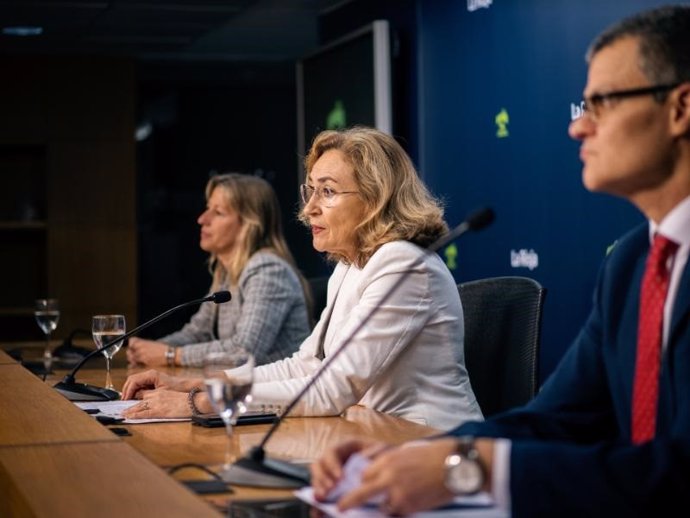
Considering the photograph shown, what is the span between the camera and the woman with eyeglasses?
2.67 meters

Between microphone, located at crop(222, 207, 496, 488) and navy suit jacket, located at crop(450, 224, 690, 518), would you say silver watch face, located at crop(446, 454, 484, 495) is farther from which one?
microphone, located at crop(222, 207, 496, 488)

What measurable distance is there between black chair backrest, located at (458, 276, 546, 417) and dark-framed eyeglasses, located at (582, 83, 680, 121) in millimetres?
1169

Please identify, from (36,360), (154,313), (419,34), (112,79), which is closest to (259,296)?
(36,360)

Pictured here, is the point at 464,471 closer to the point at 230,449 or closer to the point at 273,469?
the point at 273,469

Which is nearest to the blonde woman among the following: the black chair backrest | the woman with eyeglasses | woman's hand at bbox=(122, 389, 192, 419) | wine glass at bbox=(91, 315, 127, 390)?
wine glass at bbox=(91, 315, 127, 390)

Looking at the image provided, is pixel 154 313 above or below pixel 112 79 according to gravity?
below

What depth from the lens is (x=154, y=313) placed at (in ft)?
37.6

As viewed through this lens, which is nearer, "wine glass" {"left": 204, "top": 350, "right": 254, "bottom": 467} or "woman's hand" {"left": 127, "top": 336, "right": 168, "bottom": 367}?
"wine glass" {"left": 204, "top": 350, "right": 254, "bottom": 467}

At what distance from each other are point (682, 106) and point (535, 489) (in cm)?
58

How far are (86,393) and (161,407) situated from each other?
20.5 inches

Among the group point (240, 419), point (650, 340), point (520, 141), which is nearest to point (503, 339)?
point (240, 419)

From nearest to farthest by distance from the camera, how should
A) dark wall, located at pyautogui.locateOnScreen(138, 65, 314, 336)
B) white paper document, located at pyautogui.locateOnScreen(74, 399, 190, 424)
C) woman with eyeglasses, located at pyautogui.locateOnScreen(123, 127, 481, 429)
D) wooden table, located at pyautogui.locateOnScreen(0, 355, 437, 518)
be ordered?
wooden table, located at pyautogui.locateOnScreen(0, 355, 437, 518) < white paper document, located at pyautogui.locateOnScreen(74, 399, 190, 424) < woman with eyeglasses, located at pyautogui.locateOnScreen(123, 127, 481, 429) < dark wall, located at pyautogui.locateOnScreen(138, 65, 314, 336)

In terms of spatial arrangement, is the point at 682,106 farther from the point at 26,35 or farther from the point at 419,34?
the point at 26,35

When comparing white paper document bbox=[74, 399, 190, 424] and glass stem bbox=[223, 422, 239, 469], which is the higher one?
glass stem bbox=[223, 422, 239, 469]
